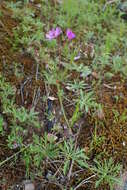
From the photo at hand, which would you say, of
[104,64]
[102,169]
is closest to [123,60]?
[104,64]

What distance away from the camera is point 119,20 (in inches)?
123

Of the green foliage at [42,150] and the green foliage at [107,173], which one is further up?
the green foliage at [42,150]

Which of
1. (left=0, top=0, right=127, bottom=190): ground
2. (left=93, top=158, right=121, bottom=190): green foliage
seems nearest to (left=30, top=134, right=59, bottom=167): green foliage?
(left=0, top=0, right=127, bottom=190): ground

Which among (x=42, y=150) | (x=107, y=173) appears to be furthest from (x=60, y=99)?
(x=107, y=173)

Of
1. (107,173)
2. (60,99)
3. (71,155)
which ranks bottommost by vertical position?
(107,173)

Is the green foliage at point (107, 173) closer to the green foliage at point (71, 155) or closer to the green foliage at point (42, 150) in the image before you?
the green foliage at point (71, 155)

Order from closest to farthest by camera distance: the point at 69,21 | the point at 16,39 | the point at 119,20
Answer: the point at 16,39 → the point at 69,21 → the point at 119,20

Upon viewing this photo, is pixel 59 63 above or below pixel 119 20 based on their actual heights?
below

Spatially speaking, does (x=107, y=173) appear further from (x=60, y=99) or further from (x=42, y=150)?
(x=60, y=99)

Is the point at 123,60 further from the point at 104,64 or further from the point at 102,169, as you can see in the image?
the point at 102,169

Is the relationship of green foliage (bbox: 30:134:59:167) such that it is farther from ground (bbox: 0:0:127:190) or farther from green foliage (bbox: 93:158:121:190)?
green foliage (bbox: 93:158:121:190)

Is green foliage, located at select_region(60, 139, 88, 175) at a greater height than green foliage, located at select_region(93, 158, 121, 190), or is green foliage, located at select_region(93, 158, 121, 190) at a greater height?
green foliage, located at select_region(60, 139, 88, 175)

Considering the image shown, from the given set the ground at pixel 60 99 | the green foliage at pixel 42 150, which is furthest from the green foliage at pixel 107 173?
the green foliage at pixel 42 150

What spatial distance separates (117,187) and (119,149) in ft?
0.90
